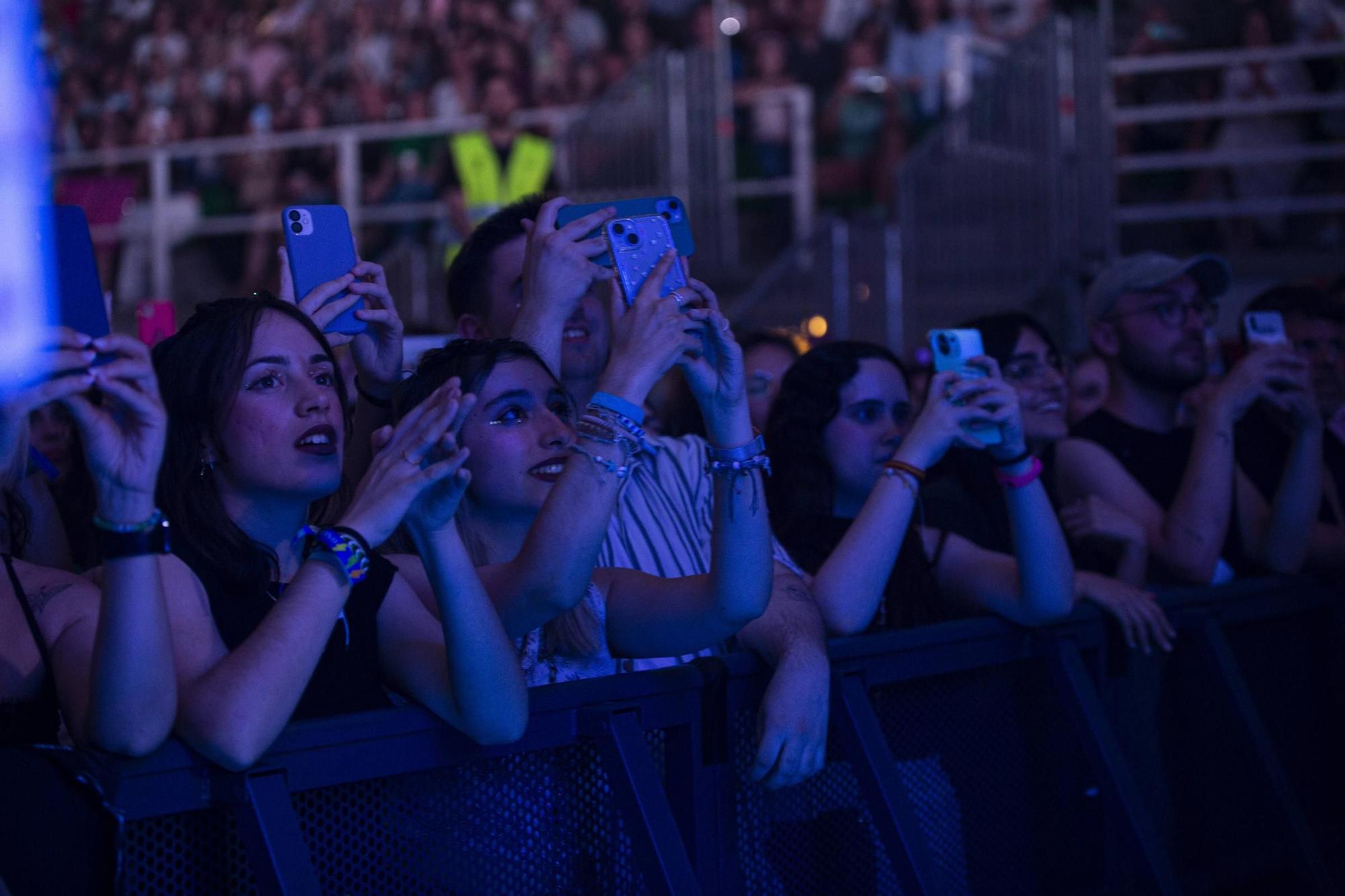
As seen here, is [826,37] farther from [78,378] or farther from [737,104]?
[78,378]

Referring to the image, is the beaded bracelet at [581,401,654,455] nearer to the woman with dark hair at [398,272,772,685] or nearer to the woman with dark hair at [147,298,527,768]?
the woman with dark hair at [398,272,772,685]

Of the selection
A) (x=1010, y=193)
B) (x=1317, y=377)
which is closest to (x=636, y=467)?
(x=1317, y=377)

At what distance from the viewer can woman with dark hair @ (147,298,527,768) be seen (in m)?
1.94

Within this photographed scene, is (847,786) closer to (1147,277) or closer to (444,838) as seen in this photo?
(444,838)

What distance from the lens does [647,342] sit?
88.7 inches

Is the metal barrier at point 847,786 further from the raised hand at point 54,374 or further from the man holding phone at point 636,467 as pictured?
the raised hand at point 54,374

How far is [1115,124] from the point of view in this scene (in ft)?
27.2

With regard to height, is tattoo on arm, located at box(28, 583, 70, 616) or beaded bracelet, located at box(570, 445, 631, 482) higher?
beaded bracelet, located at box(570, 445, 631, 482)

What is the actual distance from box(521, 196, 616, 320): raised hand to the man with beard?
6.40 meters

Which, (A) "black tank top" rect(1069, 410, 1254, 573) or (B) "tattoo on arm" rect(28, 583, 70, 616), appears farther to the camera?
(A) "black tank top" rect(1069, 410, 1254, 573)

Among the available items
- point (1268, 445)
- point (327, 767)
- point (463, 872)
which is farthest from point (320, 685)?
point (1268, 445)

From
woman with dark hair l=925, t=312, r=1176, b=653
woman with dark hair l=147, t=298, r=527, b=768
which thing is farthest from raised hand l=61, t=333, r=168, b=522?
woman with dark hair l=925, t=312, r=1176, b=653

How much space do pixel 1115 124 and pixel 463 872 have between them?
23.1 ft

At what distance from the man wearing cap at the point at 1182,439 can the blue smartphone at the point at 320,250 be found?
5.98ft
